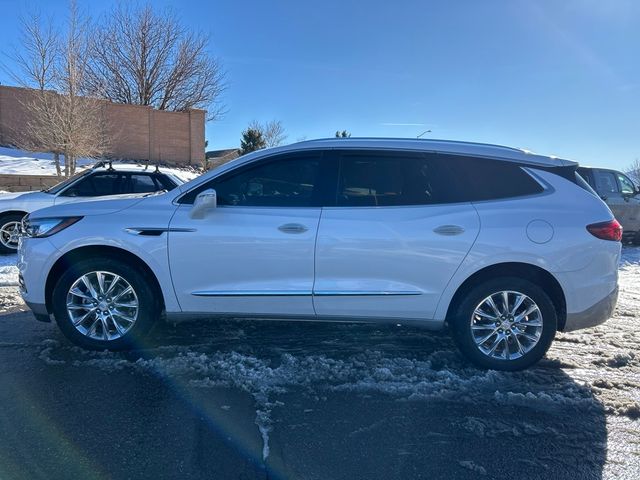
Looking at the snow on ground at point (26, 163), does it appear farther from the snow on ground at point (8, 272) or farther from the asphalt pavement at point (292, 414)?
the asphalt pavement at point (292, 414)

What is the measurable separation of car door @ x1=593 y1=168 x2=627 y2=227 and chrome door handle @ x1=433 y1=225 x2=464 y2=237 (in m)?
9.38

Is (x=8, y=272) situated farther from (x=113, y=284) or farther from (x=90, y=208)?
(x=113, y=284)

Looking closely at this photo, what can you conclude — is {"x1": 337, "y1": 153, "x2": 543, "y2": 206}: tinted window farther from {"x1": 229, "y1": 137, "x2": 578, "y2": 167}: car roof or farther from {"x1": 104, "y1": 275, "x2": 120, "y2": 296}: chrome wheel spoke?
{"x1": 104, "y1": 275, "x2": 120, "y2": 296}: chrome wheel spoke

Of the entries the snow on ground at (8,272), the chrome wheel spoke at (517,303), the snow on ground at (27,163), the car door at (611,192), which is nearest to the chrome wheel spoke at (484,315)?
the chrome wheel spoke at (517,303)

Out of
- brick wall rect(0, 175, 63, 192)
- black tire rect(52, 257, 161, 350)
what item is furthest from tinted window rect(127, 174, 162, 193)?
brick wall rect(0, 175, 63, 192)

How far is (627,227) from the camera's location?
38.6 ft

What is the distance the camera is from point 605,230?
152 inches

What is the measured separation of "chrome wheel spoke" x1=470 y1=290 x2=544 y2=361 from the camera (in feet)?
12.8

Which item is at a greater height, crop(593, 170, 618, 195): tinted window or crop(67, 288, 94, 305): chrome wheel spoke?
crop(593, 170, 618, 195): tinted window

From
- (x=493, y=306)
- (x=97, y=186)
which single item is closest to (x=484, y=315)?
(x=493, y=306)

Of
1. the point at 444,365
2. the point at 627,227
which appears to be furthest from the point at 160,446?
the point at 627,227

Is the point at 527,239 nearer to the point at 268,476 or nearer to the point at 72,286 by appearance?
the point at 268,476

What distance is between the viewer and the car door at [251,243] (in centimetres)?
393

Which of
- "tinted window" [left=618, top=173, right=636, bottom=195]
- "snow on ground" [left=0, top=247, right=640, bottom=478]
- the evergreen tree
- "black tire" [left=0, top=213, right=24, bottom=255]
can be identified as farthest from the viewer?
the evergreen tree
